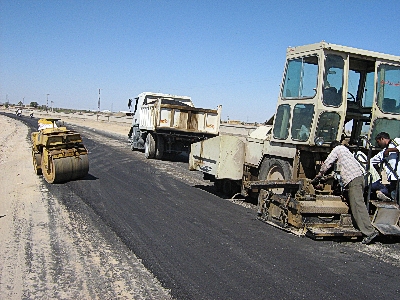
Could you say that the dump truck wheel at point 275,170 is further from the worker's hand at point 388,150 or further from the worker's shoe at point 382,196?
the worker's hand at point 388,150

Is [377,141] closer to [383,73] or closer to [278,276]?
[383,73]

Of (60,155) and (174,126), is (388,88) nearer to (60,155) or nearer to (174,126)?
(60,155)

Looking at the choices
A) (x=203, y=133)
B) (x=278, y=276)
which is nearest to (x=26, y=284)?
(x=278, y=276)

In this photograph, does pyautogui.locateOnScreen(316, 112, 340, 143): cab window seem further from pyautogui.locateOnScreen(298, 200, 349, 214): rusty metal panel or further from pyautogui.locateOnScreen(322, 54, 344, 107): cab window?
pyautogui.locateOnScreen(298, 200, 349, 214): rusty metal panel

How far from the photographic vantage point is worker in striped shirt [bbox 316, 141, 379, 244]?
6.77 metres

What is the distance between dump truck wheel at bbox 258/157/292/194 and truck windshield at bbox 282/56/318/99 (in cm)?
125

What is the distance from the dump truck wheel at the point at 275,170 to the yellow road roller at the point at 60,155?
476 centimetres

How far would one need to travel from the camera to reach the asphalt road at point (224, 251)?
4727 millimetres

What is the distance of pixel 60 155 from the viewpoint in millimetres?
10797

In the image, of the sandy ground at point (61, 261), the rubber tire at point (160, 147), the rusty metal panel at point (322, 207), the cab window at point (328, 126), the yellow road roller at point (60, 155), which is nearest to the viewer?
the sandy ground at point (61, 261)

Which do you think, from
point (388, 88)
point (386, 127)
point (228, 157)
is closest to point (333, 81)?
point (388, 88)

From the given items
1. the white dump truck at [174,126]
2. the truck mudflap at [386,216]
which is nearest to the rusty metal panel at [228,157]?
the truck mudflap at [386,216]

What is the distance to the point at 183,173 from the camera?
13.9 metres

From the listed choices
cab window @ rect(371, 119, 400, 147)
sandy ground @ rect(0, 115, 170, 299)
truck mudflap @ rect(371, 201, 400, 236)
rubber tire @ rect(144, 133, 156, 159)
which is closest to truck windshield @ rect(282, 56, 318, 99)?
cab window @ rect(371, 119, 400, 147)
